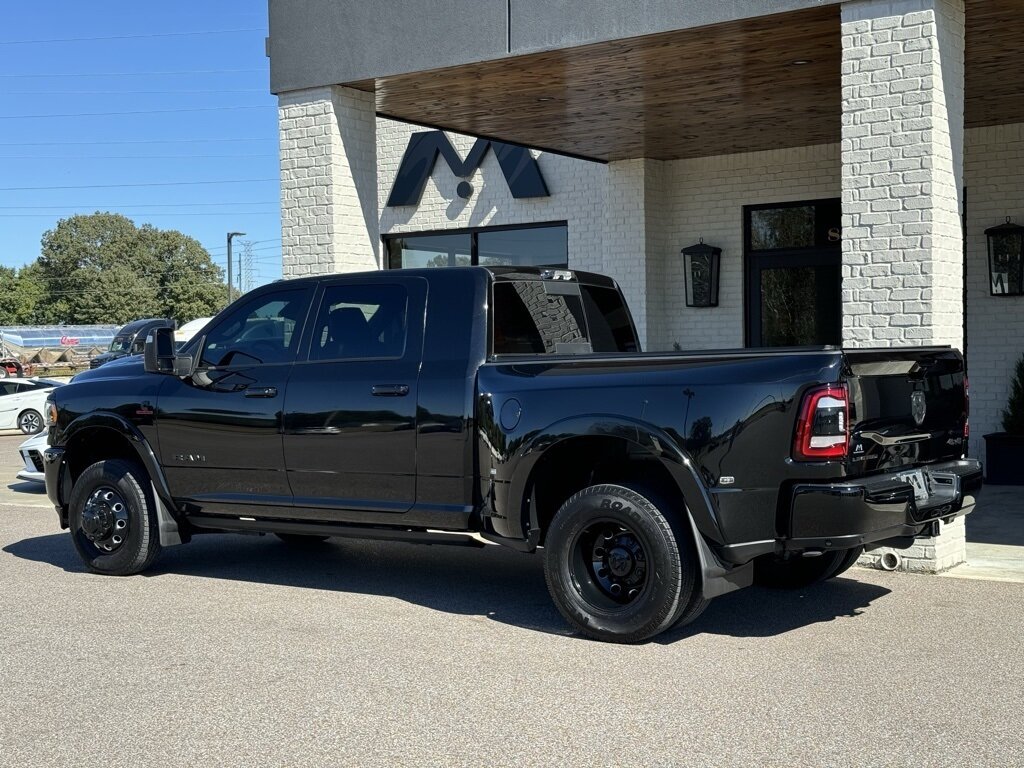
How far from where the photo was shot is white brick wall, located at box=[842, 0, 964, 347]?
336 inches

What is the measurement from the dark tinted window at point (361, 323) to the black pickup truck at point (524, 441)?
0.01m

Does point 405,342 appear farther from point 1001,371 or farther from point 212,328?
point 1001,371

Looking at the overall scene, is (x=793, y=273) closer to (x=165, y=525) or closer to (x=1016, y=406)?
(x=1016, y=406)

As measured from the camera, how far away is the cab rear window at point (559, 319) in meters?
7.52

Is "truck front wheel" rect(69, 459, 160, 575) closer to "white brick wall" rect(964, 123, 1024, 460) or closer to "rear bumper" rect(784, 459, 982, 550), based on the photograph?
"rear bumper" rect(784, 459, 982, 550)

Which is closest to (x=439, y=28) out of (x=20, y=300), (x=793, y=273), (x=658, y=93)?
(x=658, y=93)

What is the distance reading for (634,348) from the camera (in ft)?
28.0

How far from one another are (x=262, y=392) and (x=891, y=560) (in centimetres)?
425

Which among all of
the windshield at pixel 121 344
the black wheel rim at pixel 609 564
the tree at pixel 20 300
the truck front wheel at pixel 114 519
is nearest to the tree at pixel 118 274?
the tree at pixel 20 300

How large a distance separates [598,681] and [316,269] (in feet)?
22.1

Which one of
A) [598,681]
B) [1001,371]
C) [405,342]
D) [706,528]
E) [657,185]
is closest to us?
[598,681]

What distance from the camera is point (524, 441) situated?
685 centimetres

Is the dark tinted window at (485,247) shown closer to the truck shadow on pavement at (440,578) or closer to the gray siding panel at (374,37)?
the gray siding panel at (374,37)

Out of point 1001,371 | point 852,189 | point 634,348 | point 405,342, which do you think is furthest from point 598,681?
point 1001,371
